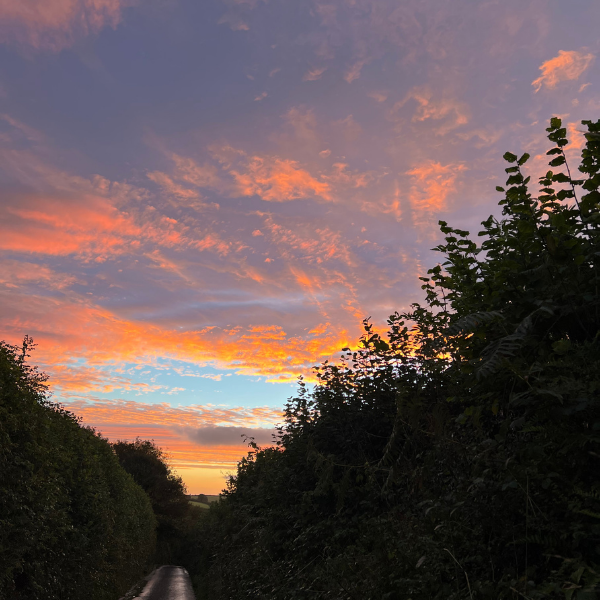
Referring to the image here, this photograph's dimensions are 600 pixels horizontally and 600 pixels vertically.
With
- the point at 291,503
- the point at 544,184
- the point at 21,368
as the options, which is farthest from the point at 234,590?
the point at 544,184

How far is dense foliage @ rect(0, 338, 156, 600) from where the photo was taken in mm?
8734

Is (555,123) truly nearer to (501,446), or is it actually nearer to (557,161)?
(557,161)

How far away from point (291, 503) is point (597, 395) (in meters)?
9.03

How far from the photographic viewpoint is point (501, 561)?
4145mm

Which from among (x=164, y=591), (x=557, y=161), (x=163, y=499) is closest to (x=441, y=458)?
(x=557, y=161)

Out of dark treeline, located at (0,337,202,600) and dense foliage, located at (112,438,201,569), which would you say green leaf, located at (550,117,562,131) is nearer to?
dark treeline, located at (0,337,202,600)

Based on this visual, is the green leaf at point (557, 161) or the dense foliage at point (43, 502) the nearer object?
the green leaf at point (557, 161)

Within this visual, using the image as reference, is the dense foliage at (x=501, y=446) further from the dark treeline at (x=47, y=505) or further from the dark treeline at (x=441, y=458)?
the dark treeline at (x=47, y=505)

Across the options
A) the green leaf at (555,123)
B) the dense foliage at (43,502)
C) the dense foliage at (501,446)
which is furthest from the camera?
the dense foliage at (43,502)

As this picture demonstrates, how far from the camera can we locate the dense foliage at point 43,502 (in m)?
8.73

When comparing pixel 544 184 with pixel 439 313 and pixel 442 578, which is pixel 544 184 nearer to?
pixel 439 313

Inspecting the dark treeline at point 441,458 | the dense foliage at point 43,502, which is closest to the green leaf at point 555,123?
the dark treeline at point 441,458

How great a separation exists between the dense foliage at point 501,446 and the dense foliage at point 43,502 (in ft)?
17.1

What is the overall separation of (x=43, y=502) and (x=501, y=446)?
9.72 meters
